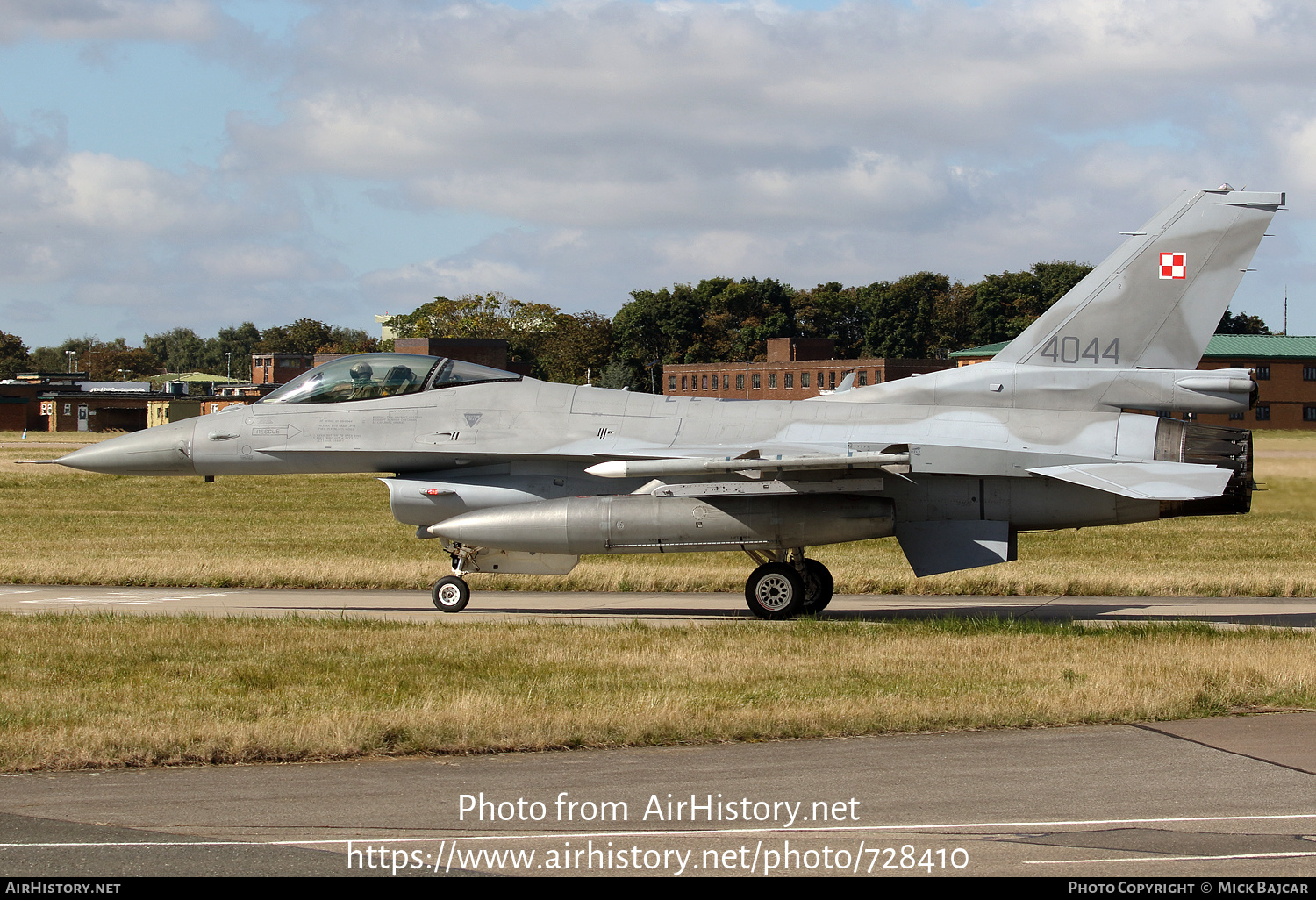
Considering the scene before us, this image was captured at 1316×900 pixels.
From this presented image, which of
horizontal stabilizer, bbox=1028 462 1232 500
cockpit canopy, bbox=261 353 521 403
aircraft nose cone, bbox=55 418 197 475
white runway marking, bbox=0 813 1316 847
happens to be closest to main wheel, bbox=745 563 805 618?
horizontal stabilizer, bbox=1028 462 1232 500

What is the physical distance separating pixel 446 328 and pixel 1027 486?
438 feet

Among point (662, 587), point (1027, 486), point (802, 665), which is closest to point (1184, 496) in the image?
A: point (1027, 486)

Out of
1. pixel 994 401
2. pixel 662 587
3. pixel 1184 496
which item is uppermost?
pixel 994 401

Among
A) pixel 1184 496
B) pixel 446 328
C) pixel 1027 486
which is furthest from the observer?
pixel 446 328

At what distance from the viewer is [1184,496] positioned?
46.8ft

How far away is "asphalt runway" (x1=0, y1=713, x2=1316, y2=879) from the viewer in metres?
6.12

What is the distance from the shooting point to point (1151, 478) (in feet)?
48.2

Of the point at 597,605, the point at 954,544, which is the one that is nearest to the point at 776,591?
the point at 954,544

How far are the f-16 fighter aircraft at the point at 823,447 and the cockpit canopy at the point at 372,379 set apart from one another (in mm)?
29

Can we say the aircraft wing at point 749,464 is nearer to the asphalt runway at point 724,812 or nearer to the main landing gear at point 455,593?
the main landing gear at point 455,593

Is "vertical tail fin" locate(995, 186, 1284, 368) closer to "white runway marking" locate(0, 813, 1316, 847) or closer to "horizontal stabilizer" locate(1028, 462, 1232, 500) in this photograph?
"horizontal stabilizer" locate(1028, 462, 1232, 500)

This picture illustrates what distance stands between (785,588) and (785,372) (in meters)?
85.4

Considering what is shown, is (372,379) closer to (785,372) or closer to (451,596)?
(451,596)

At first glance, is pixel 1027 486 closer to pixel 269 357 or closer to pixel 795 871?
pixel 795 871
